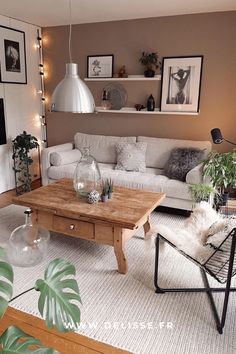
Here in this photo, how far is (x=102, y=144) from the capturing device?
439 centimetres

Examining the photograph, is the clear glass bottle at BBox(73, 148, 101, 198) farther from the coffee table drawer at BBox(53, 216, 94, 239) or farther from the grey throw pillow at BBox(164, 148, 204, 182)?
the grey throw pillow at BBox(164, 148, 204, 182)

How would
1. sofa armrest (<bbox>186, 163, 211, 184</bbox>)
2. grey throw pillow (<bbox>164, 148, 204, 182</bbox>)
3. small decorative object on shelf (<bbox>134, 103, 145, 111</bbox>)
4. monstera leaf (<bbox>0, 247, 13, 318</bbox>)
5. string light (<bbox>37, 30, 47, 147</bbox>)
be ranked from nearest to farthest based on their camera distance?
1. monstera leaf (<bbox>0, 247, 13, 318</bbox>)
2. sofa armrest (<bbox>186, 163, 211, 184</bbox>)
3. grey throw pillow (<bbox>164, 148, 204, 182</bbox>)
4. small decorative object on shelf (<bbox>134, 103, 145, 111</bbox>)
5. string light (<bbox>37, 30, 47, 147</bbox>)

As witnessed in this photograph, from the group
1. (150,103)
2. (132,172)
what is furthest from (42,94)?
(132,172)

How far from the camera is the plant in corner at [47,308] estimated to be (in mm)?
882

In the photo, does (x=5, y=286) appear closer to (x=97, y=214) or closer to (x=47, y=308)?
(x=47, y=308)

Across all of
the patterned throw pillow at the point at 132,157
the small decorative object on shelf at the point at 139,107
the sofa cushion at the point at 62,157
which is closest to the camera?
the patterned throw pillow at the point at 132,157

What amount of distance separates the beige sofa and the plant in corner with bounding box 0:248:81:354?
2.49 metres

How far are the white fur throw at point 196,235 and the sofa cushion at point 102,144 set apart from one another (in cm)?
206

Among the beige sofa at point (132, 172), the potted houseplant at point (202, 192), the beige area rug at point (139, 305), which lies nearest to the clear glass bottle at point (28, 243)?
the beige area rug at point (139, 305)

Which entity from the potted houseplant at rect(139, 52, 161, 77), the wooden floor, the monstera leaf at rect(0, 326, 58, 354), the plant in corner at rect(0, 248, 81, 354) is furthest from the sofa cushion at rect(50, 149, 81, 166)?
the monstera leaf at rect(0, 326, 58, 354)

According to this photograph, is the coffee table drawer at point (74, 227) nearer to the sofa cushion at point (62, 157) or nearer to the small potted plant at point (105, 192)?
the small potted plant at point (105, 192)

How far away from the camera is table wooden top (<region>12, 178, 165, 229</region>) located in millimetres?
2340

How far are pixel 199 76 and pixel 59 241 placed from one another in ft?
9.25

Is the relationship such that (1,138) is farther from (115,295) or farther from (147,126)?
(115,295)
